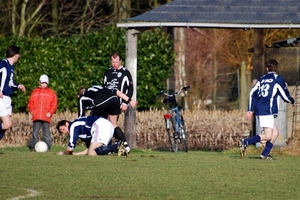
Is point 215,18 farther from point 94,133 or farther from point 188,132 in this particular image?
point 188,132

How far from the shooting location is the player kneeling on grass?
1750 centimetres

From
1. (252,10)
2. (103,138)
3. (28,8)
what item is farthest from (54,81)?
(103,138)

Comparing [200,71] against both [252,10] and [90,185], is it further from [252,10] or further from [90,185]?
[90,185]

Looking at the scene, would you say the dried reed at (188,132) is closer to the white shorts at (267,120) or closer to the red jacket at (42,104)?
the red jacket at (42,104)

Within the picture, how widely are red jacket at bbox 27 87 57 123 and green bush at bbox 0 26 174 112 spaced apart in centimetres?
950

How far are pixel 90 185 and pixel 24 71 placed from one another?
749 inches

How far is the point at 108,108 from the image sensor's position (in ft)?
60.6

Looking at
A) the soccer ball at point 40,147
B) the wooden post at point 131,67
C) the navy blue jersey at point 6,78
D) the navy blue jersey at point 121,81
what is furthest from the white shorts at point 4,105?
the wooden post at point 131,67

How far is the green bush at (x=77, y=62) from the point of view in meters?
31.3

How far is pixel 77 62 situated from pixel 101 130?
47.3 ft

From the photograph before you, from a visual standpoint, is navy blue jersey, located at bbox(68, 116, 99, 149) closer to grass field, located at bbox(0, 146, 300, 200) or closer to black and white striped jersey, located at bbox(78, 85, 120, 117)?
grass field, located at bbox(0, 146, 300, 200)

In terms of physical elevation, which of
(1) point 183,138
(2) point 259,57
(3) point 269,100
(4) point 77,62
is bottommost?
(1) point 183,138

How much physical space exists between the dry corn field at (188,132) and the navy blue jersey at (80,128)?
6.20 meters

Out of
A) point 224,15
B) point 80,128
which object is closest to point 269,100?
point 80,128
